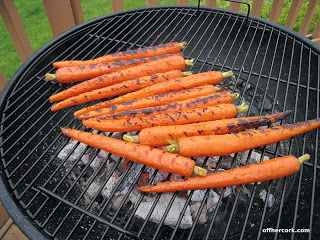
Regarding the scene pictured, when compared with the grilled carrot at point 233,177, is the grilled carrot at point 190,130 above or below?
above

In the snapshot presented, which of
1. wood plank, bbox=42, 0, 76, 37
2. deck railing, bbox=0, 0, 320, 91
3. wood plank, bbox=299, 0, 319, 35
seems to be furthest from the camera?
wood plank, bbox=299, 0, 319, 35

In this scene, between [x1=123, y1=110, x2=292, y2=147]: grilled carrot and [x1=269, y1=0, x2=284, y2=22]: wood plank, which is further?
[x1=269, y1=0, x2=284, y2=22]: wood plank

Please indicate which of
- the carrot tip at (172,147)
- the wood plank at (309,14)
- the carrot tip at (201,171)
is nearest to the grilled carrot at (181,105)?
the carrot tip at (172,147)

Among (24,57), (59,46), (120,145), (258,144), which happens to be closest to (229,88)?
(258,144)

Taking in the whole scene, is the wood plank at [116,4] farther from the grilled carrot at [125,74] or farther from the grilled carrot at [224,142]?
the grilled carrot at [224,142]

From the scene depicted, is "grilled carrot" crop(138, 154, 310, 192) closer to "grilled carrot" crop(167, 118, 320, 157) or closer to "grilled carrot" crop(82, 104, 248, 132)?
"grilled carrot" crop(167, 118, 320, 157)

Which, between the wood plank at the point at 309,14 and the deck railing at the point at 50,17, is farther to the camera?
the wood plank at the point at 309,14

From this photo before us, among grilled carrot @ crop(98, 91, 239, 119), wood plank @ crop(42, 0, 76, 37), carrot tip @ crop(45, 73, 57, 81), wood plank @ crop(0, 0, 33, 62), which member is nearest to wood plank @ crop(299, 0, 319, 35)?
grilled carrot @ crop(98, 91, 239, 119)
